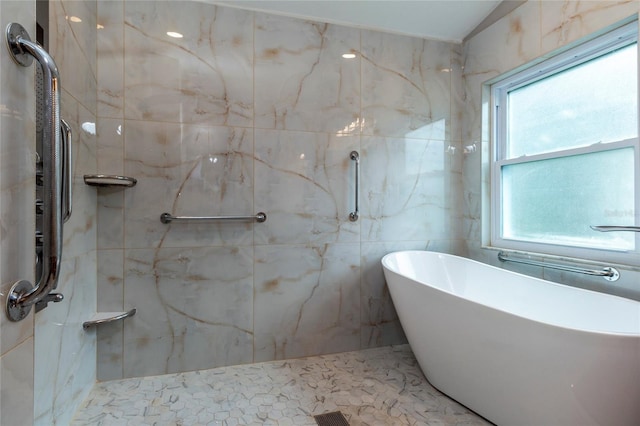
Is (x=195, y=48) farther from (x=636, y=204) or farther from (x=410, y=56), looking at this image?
(x=636, y=204)

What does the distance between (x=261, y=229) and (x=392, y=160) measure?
1008mm

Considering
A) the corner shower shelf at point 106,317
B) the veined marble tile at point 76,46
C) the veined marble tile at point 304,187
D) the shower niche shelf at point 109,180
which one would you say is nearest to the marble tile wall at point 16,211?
the veined marble tile at point 76,46

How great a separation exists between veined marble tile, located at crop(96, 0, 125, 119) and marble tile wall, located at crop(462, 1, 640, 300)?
2.25 meters

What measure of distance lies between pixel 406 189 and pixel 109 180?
1767 millimetres

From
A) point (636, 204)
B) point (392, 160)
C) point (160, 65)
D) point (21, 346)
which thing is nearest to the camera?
point (21, 346)

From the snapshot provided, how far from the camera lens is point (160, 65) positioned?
1769 millimetres

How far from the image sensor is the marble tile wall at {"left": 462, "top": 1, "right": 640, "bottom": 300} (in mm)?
1521

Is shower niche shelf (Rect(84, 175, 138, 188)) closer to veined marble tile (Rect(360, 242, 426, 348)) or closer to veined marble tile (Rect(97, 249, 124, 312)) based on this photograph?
veined marble tile (Rect(97, 249, 124, 312))

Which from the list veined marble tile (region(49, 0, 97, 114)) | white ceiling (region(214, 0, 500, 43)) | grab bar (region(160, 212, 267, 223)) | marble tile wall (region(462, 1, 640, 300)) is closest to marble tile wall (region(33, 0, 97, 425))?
veined marble tile (region(49, 0, 97, 114))

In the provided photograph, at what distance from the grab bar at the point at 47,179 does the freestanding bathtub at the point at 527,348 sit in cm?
135

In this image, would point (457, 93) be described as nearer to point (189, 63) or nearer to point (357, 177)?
point (357, 177)

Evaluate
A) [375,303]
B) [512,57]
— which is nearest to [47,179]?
[375,303]

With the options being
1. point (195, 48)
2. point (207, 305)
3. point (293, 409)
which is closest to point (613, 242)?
point (293, 409)

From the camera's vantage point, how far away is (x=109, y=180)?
60.3 inches
